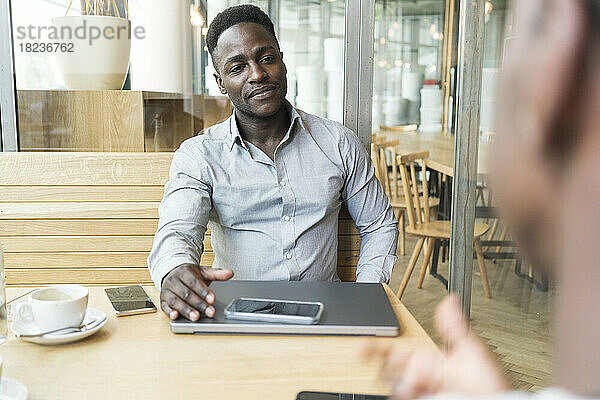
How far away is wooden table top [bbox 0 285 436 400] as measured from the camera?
84cm

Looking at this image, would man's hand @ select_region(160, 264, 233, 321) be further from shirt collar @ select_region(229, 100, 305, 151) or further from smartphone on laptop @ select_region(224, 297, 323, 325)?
shirt collar @ select_region(229, 100, 305, 151)

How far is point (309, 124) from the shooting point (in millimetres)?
1868

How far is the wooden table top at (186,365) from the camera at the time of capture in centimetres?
84

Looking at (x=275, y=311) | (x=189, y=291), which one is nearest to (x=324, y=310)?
(x=275, y=311)

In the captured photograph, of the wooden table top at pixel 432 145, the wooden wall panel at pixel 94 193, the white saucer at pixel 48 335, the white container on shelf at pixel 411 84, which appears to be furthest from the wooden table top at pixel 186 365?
the white container on shelf at pixel 411 84

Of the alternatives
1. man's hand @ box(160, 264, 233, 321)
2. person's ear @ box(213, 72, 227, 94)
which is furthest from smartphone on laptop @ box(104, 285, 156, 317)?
person's ear @ box(213, 72, 227, 94)

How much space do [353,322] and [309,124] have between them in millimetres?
923

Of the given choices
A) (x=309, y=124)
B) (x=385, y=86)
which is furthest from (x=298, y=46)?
(x=385, y=86)

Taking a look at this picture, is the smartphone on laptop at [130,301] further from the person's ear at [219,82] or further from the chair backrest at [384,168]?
the chair backrest at [384,168]

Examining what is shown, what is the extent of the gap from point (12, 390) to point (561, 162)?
800 millimetres

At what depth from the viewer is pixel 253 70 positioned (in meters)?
1.75

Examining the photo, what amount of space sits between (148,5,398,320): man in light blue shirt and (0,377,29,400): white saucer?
2.62 feet

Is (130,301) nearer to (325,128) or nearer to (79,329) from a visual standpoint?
(79,329)

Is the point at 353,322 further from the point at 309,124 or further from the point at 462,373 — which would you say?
the point at 309,124
